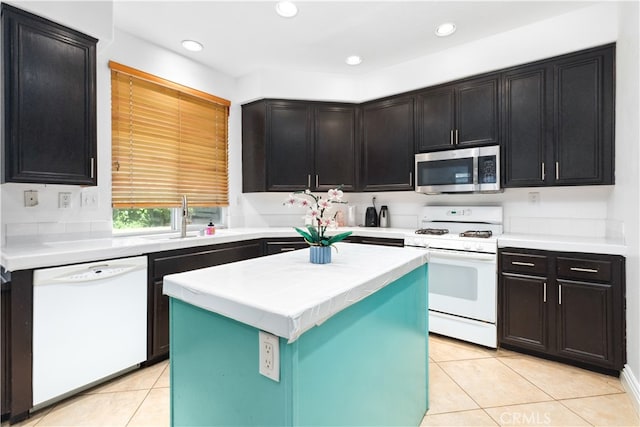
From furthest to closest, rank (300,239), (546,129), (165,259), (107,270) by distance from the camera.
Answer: (300,239) → (546,129) → (165,259) → (107,270)

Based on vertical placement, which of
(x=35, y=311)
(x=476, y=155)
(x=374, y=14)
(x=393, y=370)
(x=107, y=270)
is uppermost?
(x=374, y=14)

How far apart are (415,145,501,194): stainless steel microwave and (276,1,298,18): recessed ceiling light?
1738mm

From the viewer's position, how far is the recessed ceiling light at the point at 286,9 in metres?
2.42

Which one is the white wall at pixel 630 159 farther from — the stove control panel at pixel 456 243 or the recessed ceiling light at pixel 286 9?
the recessed ceiling light at pixel 286 9

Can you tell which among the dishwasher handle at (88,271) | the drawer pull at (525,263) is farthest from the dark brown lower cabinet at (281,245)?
the drawer pull at (525,263)

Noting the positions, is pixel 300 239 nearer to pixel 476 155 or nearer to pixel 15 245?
pixel 476 155

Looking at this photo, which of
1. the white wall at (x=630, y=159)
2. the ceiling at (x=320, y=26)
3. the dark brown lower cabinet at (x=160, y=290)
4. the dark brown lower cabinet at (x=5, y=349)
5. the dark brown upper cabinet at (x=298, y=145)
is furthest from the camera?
the dark brown upper cabinet at (x=298, y=145)

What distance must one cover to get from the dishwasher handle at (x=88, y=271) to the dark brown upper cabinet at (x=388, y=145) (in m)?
2.43

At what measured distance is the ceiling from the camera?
2.45 metres

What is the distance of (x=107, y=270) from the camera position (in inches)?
81.8

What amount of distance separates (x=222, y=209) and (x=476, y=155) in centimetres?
273

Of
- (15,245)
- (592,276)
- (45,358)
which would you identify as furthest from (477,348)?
(15,245)

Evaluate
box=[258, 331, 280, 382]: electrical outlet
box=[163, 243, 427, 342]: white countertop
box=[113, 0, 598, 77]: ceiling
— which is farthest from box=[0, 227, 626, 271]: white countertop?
box=[113, 0, 598, 77]: ceiling

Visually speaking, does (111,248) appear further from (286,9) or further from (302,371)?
(286,9)
